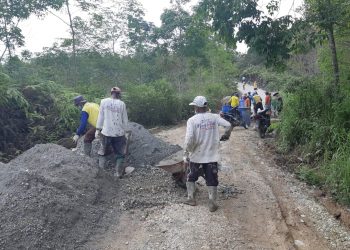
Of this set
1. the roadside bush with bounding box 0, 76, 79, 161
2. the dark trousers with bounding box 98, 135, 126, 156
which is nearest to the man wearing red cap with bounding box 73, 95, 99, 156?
the dark trousers with bounding box 98, 135, 126, 156

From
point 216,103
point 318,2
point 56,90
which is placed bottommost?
point 216,103

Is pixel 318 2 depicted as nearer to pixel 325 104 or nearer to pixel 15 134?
pixel 325 104

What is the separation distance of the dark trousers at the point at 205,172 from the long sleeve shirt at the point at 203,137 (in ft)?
0.30

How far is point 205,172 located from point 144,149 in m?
2.96

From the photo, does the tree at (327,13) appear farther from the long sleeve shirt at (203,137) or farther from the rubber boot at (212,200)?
the rubber boot at (212,200)

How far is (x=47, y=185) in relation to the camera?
210 inches

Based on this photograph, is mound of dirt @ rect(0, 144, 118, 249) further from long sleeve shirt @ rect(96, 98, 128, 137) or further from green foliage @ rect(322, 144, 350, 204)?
green foliage @ rect(322, 144, 350, 204)

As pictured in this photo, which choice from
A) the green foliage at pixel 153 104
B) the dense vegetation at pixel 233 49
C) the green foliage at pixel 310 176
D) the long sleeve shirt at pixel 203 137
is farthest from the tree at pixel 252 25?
the green foliage at pixel 153 104

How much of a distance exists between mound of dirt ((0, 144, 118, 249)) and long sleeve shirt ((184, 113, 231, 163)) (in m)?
1.58

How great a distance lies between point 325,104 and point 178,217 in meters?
5.58

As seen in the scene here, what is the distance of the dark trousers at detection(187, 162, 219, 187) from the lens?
5.59 meters

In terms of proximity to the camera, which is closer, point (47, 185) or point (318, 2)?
point (47, 185)

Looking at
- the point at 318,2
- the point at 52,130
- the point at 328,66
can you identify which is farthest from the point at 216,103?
the point at 318,2

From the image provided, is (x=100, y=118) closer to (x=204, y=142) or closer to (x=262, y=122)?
(x=204, y=142)
